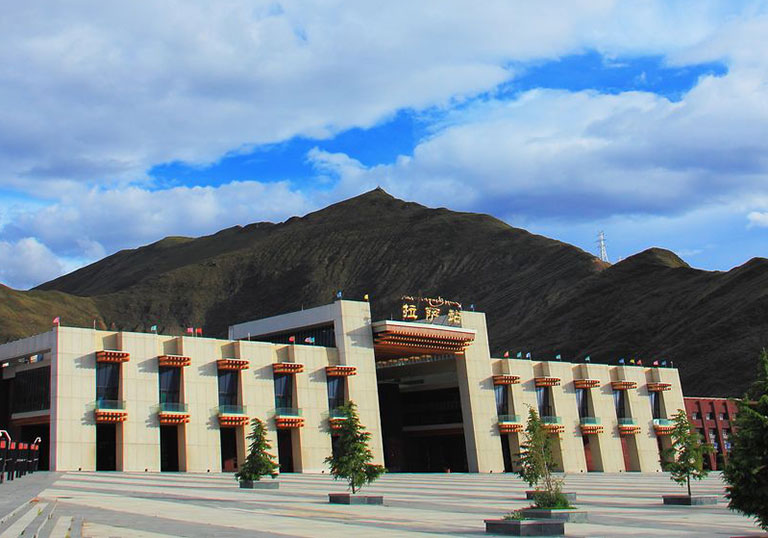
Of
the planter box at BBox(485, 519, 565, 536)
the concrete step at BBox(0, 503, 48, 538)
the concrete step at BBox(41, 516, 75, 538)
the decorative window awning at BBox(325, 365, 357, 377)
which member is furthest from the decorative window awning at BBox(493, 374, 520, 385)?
the concrete step at BBox(41, 516, 75, 538)

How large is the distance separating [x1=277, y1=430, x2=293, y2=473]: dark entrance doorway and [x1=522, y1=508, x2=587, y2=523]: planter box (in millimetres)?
45818

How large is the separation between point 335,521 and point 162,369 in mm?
40517

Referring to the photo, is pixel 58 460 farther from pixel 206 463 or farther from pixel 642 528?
pixel 642 528

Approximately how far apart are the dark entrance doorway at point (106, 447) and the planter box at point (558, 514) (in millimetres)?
43244

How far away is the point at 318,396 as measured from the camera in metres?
66.5

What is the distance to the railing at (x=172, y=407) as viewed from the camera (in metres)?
58.5

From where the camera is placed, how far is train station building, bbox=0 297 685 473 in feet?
187

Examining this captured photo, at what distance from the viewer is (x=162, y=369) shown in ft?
197

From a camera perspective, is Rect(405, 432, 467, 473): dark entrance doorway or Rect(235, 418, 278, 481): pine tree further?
Rect(405, 432, 467, 473): dark entrance doorway

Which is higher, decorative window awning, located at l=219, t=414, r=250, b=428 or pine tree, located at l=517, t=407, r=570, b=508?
decorative window awning, located at l=219, t=414, r=250, b=428

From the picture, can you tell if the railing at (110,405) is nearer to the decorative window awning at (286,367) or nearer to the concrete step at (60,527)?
the decorative window awning at (286,367)

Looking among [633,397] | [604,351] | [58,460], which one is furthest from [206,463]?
[604,351]

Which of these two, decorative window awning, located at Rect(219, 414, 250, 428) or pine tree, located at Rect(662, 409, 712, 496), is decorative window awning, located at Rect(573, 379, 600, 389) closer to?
decorative window awning, located at Rect(219, 414, 250, 428)

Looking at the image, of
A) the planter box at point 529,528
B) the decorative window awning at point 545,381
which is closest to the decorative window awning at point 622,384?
the decorative window awning at point 545,381
